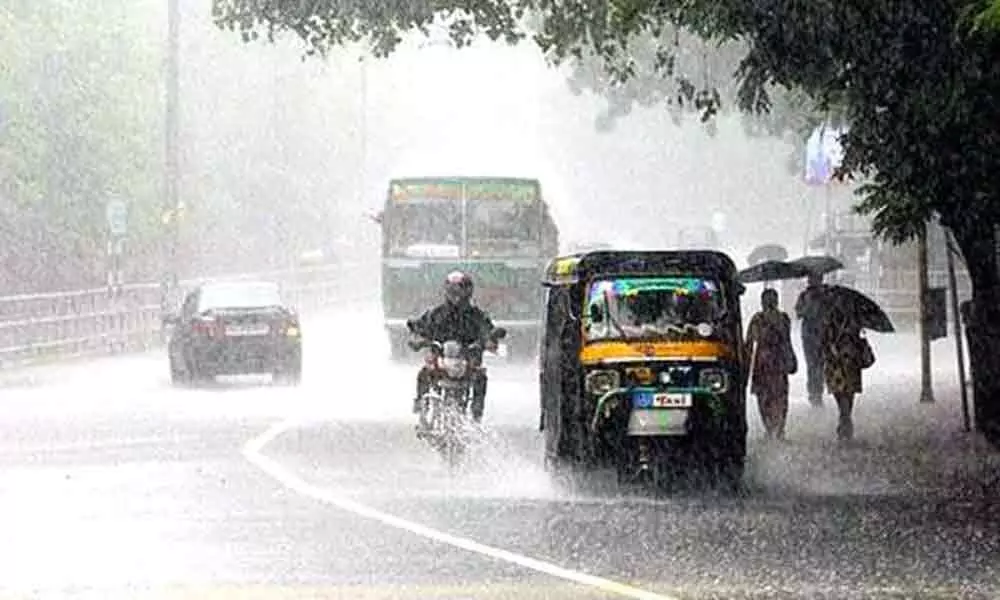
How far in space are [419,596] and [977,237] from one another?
12.1 metres

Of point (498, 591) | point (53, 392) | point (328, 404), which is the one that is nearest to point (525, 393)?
point (328, 404)

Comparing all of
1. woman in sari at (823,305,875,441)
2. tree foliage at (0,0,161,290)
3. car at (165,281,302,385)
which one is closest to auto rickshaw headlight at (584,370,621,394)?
woman in sari at (823,305,875,441)

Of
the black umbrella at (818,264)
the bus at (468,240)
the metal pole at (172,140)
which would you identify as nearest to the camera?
the black umbrella at (818,264)

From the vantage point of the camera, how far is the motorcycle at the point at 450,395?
21.3m

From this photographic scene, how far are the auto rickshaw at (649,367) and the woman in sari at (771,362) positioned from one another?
5.33m

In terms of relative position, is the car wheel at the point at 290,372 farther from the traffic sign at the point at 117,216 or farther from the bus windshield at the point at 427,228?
the traffic sign at the point at 117,216

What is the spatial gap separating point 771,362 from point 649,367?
6298mm

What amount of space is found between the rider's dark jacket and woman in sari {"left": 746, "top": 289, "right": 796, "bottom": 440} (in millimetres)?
4766

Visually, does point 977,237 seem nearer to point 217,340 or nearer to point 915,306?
point 217,340

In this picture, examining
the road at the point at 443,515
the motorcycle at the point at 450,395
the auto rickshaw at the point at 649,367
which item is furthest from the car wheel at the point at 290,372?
the auto rickshaw at the point at 649,367

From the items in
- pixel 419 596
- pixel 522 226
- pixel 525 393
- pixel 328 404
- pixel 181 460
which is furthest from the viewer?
pixel 522 226

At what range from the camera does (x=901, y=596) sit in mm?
12680

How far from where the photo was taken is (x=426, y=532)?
1608cm

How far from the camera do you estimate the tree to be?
20703mm
